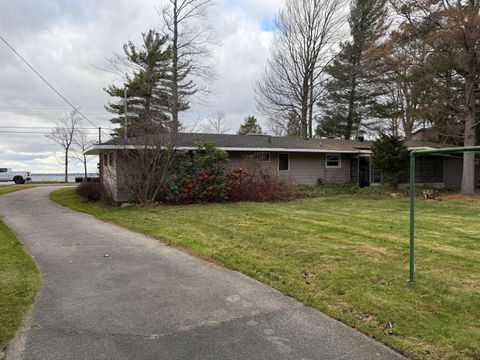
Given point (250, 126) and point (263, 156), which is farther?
point (250, 126)

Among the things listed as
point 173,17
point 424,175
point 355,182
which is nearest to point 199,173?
point 355,182

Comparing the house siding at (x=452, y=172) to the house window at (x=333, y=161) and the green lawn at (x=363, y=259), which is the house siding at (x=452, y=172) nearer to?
the house window at (x=333, y=161)

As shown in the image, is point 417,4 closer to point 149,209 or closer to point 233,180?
point 233,180

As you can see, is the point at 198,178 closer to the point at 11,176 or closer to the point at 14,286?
the point at 14,286

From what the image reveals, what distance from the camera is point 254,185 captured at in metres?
15.9

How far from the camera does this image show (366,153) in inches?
831

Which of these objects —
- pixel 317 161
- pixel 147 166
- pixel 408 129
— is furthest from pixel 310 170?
pixel 408 129

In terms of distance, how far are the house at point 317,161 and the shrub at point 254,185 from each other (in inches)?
72.7

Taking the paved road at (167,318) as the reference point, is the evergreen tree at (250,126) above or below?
above

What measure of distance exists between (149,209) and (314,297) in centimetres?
959

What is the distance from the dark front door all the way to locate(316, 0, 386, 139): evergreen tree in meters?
9.47

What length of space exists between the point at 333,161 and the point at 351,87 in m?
11.4

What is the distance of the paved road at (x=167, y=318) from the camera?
3117 mm

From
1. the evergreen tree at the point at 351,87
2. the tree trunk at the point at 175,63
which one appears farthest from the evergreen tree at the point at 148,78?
the evergreen tree at the point at 351,87
